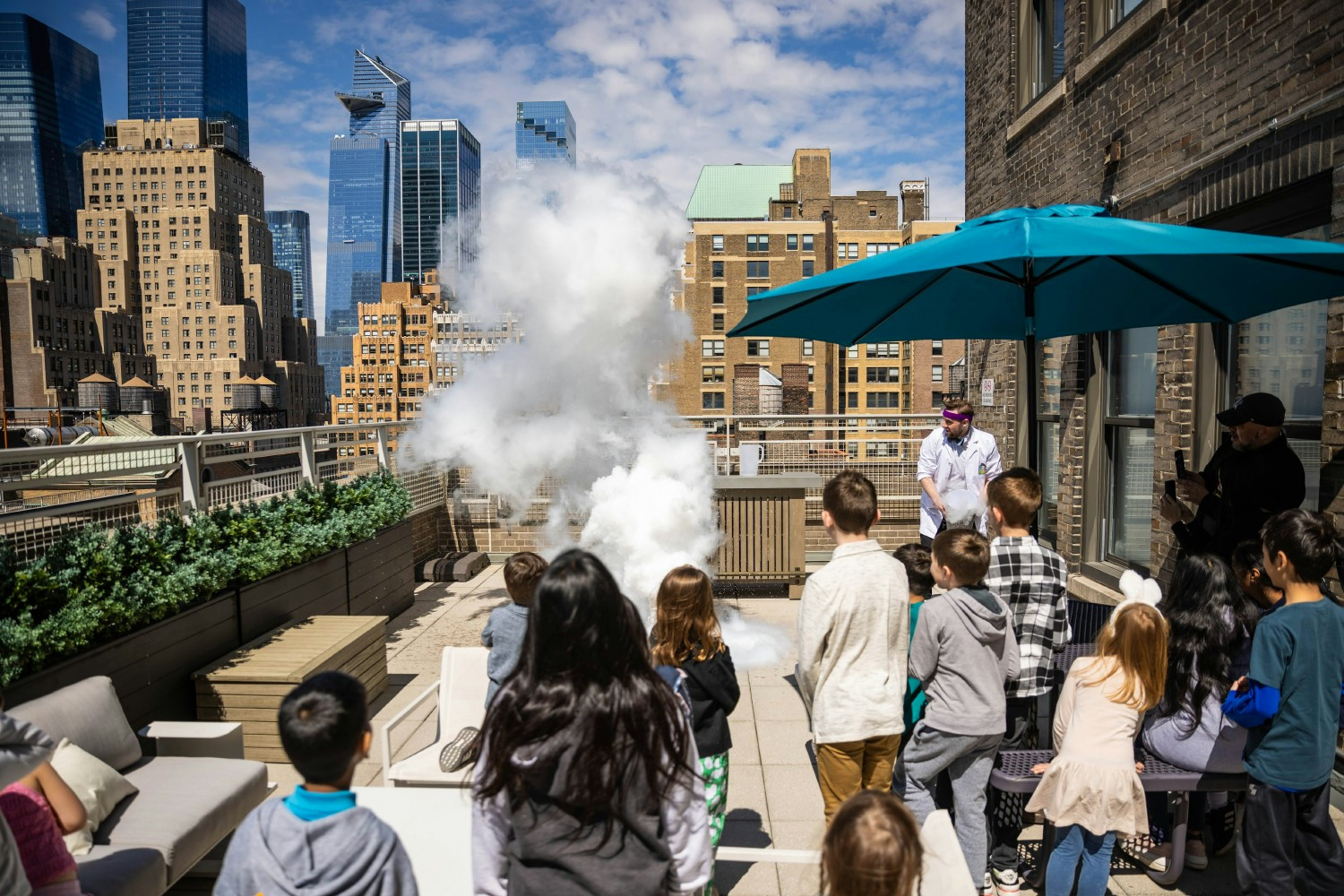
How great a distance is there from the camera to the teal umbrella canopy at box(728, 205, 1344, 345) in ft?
11.3

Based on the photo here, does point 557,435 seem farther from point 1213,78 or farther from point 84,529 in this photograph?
point 1213,78

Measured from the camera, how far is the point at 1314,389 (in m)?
4.68

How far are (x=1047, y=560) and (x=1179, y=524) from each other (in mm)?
1367

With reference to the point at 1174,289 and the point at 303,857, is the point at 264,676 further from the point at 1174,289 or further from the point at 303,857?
the point at 1174,289

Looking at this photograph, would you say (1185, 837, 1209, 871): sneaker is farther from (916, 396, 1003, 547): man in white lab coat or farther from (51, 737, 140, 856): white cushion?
(51, 737, 140, 856): white cushion

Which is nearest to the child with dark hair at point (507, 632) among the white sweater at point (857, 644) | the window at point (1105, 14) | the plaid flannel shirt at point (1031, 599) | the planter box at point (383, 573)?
the white sweater at point (857, 644)

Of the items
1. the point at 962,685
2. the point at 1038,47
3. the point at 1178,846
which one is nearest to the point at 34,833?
the point at 962,685

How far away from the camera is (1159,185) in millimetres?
5793

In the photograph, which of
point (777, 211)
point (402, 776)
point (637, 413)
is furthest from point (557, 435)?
point (777, 211)

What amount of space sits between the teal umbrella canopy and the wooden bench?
10.7ft

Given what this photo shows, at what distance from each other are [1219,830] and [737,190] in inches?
4952

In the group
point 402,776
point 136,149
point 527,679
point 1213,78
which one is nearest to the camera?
point 527,679

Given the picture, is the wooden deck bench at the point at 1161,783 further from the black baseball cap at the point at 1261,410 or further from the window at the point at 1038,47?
the window at the point at 1038,47

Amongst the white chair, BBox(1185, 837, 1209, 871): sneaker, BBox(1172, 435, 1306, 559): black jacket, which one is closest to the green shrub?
the white chair
